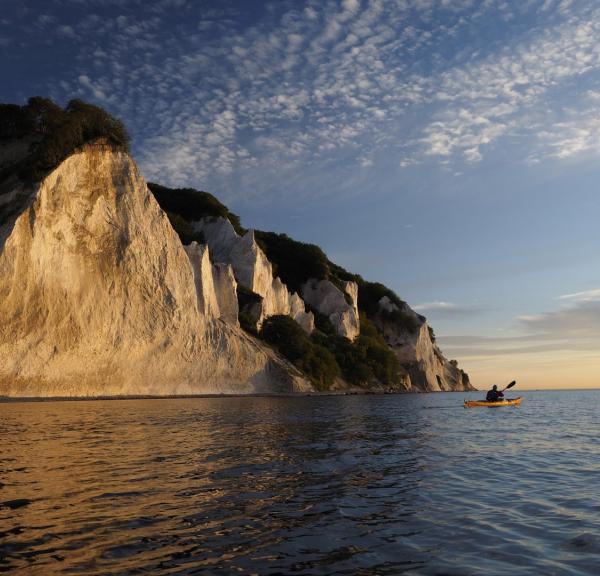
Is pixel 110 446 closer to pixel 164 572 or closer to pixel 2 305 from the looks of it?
pixel 164 572

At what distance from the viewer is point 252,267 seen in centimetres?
6981

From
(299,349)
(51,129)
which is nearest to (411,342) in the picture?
(299,349)

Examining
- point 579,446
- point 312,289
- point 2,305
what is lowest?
point 579,446

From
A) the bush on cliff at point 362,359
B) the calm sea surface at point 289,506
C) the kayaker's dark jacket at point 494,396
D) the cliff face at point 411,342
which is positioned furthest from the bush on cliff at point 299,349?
the calm sea surface at point 289,506

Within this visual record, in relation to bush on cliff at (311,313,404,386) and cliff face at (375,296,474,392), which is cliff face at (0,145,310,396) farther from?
cliff face at (375,296,474,392)

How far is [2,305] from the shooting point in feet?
119

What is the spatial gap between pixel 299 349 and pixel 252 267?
1202 cm

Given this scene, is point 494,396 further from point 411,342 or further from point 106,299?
point 411,342

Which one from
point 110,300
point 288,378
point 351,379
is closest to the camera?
point 110,300

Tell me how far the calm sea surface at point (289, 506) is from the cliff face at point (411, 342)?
81.5 m

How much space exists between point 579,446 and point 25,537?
60.0ft

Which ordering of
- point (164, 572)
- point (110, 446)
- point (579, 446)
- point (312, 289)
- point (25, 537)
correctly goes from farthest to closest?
1. point (312, 289)
2. point (579, 446)
3. point (110, 446)
4. point (25, 537)
5. point (164, 572)

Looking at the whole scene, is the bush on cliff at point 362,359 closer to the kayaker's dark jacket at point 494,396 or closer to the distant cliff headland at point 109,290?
the distant cliff headland at point 109,290

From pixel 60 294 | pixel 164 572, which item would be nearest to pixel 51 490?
Answer: pixel 164 572
